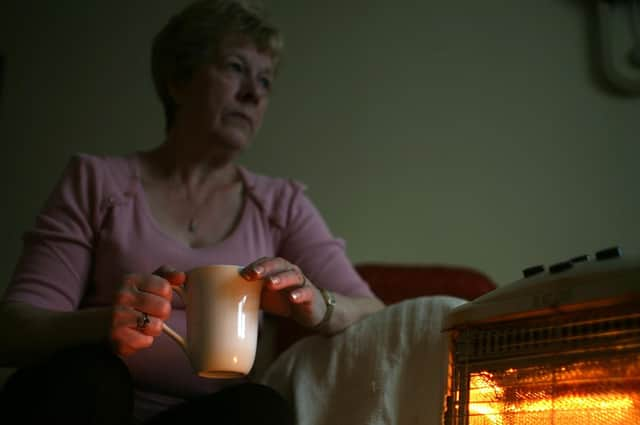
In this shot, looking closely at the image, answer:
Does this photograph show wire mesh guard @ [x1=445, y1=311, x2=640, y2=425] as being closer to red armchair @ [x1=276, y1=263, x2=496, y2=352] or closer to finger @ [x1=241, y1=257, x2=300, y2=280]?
finger @ [x1=241, y1=257, x2=300, y2=280]

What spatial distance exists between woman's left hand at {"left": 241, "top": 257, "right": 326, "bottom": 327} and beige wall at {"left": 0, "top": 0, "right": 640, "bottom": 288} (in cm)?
74

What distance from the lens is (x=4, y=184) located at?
152 cm

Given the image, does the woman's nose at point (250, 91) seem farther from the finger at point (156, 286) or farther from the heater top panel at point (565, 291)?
the heater top panel at point (565, 291)

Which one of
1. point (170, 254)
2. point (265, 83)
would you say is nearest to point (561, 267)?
point (170, 254)

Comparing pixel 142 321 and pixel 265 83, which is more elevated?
pixel 265 83

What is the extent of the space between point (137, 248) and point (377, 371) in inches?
17.0

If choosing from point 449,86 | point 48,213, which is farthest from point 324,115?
point 48,213

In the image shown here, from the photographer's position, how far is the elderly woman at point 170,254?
0.74 meters

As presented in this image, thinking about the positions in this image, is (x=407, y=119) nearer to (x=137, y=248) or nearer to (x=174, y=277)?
(x=137, y=248)

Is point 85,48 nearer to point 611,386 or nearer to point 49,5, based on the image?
point 49,5

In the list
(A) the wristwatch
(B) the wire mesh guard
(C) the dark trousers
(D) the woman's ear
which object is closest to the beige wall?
(D) the woman's ear

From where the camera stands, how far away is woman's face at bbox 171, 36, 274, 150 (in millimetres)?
1177

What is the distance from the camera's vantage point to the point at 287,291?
827 millimetres

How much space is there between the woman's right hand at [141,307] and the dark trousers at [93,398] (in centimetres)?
3
